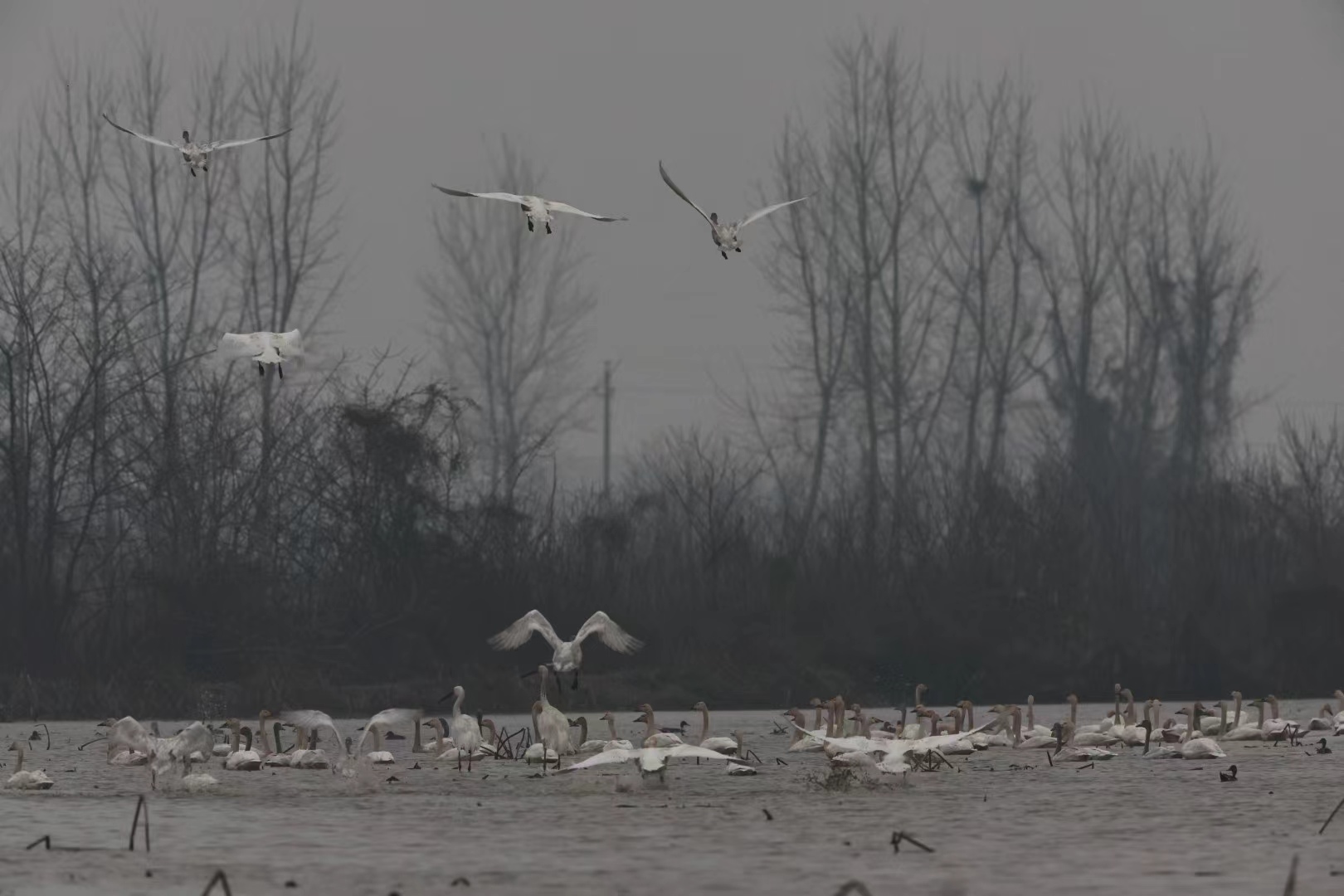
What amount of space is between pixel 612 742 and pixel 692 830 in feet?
22.7

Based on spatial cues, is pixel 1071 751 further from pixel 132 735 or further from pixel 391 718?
pixel 132 735

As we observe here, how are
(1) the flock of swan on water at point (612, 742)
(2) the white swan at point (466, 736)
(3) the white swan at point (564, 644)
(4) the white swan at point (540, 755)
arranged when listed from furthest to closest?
(3) the white swan at point (564, 644) → (2) the white swan at point (466, 736) → (4) the white swan at point (540, 755) → (1) the flock of swan on water at point (612, 742)

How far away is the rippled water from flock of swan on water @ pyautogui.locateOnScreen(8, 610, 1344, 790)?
1.02 ft

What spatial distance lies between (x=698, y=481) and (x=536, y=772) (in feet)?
112

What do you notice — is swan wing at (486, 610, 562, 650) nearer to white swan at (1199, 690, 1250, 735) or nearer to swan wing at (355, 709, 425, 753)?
swan wing at (355, 709, 425, 753)

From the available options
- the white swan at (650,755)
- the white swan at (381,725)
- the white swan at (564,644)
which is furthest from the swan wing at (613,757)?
the white swan at (564,644)

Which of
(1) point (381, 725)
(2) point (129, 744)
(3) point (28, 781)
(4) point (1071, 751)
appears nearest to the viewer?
(3) point (28, 781)

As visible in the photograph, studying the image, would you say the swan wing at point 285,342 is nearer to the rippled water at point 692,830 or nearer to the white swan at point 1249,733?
the rippled water at point 692,830

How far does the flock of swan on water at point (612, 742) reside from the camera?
2522cm

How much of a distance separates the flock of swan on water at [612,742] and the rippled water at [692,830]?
0.31m

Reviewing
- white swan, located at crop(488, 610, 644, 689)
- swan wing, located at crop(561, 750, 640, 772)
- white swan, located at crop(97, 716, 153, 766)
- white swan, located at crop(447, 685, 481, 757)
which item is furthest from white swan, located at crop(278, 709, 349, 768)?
swan wing, located at crop(561, 750, 640, 772)

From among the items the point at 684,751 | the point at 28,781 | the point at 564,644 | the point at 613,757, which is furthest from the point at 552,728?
→ the point at 28,781

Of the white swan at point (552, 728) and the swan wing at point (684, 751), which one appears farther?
the white swan at point (552, 728)

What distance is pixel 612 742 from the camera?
27312 mm
